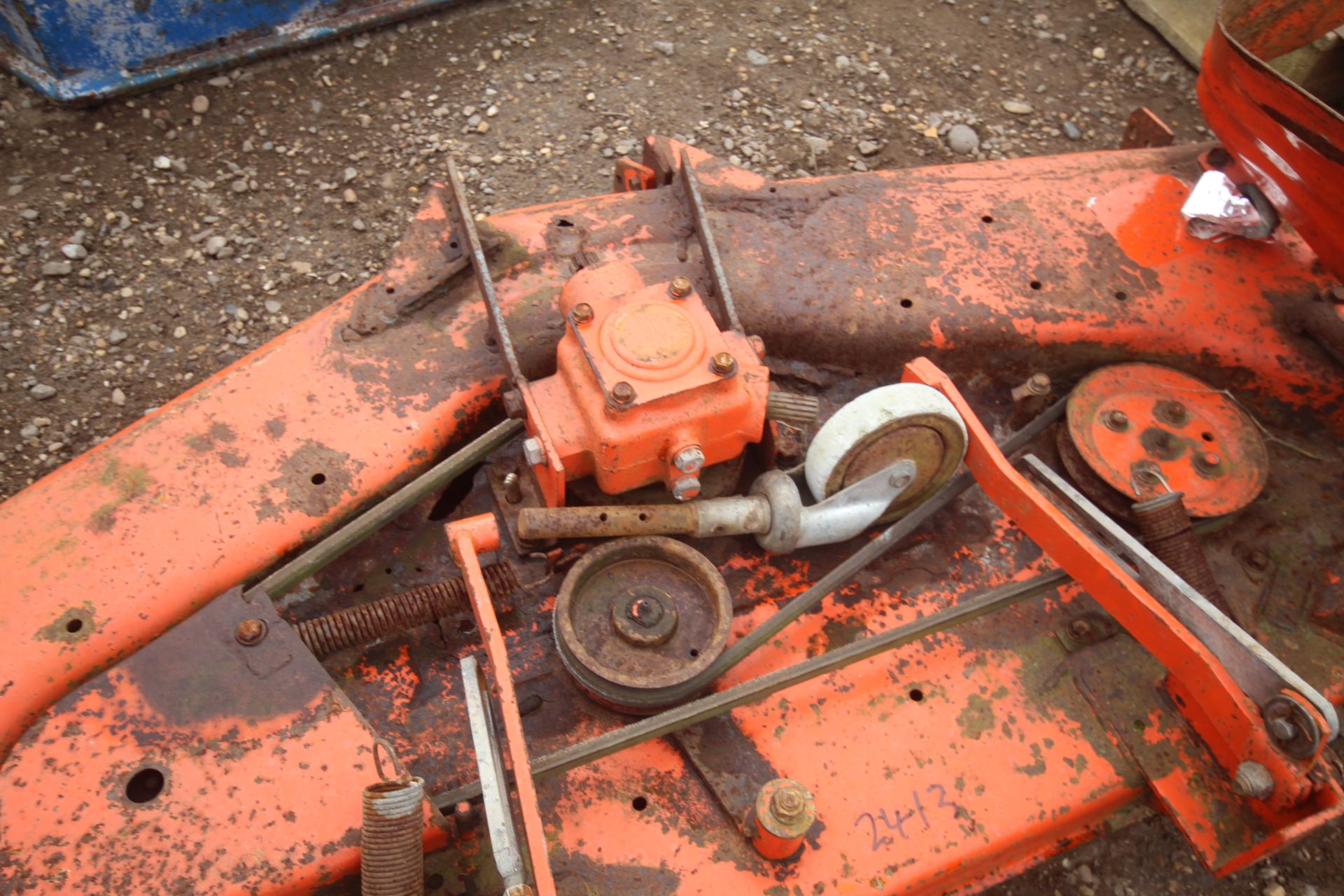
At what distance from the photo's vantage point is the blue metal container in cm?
376

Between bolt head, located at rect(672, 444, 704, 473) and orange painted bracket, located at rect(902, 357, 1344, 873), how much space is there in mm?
554

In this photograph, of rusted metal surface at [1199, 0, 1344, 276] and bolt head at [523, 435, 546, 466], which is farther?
rusted metal surface at [1199, 0, 1344, 276]

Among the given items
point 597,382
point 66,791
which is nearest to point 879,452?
point 597,382

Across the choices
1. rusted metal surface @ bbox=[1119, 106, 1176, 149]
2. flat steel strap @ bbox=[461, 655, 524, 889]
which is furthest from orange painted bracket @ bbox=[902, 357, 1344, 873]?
rusted metal surface @ bbox=[1119, 106, 1176, 149]

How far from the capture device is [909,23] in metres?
4.76

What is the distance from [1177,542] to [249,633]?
5.99ft

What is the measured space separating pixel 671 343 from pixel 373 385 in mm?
686

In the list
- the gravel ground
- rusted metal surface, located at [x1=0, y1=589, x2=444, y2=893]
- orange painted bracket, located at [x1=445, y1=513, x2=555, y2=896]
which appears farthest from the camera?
the gravel ground

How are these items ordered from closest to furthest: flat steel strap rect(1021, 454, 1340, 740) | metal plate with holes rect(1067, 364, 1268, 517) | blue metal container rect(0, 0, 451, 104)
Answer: flat steel strap rect(1021, 454, 1340, 740), metal plate with holes rect(1067, 364, 1268, 517), blue metal container rect(0, 0, 451, 104)

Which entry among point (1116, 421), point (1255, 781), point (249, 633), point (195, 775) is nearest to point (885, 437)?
point (1116, 421)

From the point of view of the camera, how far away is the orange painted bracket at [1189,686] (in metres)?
1.76

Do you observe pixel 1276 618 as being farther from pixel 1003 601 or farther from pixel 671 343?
pixel 671 343

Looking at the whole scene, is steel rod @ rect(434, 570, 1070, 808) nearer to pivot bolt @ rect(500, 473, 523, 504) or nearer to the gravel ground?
pivot bolt @ rect(500, 473, 523, 504)

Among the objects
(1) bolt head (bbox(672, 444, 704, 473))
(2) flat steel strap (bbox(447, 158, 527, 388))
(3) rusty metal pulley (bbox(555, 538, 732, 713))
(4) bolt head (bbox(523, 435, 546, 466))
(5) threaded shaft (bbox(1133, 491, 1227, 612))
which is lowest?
(5) threaded shaft (bbox(1133, 491, 1227, 612))
